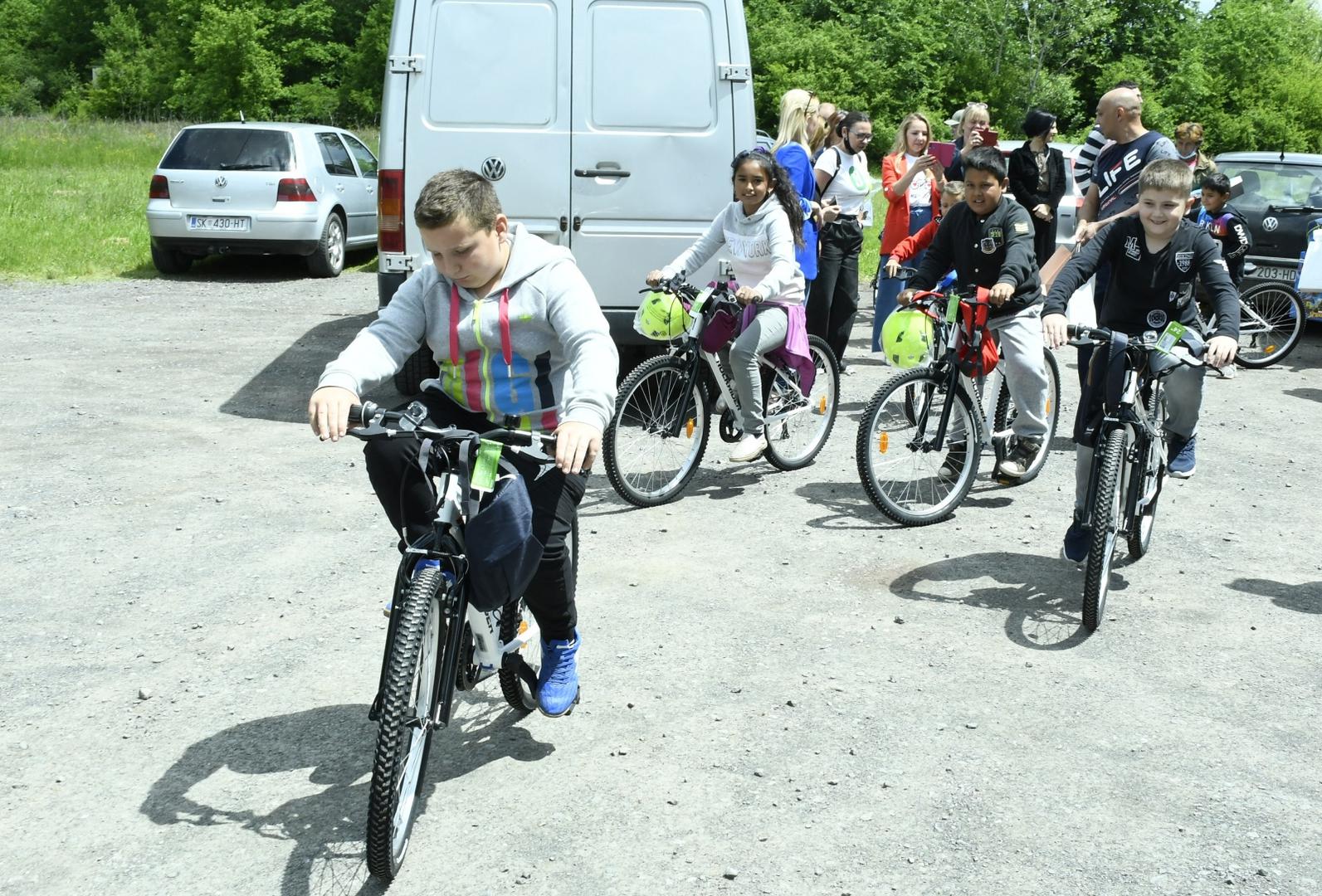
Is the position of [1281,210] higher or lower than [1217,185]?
lower

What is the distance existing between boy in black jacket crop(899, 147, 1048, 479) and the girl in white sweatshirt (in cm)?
70

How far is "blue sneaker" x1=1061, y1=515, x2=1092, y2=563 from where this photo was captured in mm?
5844

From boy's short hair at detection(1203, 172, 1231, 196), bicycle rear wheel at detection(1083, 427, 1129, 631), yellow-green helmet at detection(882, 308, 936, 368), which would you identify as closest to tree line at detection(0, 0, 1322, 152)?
boy's short hair at detection(1203, 172, 1231, 196)

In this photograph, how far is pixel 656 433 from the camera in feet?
22.7

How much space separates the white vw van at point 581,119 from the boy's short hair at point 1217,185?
5.00m

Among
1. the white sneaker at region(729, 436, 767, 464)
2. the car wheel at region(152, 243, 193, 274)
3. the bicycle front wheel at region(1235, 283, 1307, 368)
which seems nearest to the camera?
the white sneaker at region(729, 436, 767, 464)

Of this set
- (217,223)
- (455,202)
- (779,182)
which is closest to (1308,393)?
(779,182)

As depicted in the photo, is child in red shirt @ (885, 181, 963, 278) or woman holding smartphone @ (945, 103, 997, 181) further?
woman holding smartphone @ (945, 103, 997, 181)

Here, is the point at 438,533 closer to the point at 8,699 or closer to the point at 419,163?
the point at 8,699

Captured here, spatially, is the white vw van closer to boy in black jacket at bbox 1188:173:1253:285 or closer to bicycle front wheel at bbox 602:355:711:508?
bicycle front wheel at bbox 602:355:711:508

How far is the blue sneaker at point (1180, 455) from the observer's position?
20.1ft

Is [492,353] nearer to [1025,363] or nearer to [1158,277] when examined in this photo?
[1158,277]

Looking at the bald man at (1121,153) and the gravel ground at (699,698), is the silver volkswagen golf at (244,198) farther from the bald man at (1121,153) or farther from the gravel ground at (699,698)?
the bald man at (1121,153)

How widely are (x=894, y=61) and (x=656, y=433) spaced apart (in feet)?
182
